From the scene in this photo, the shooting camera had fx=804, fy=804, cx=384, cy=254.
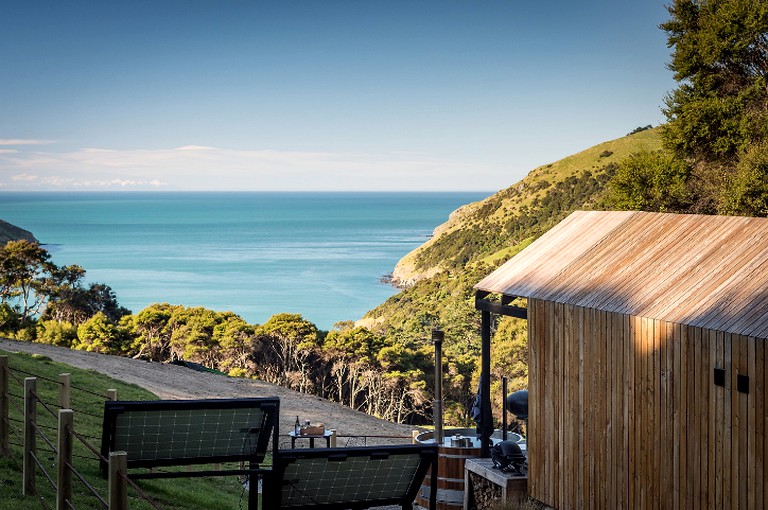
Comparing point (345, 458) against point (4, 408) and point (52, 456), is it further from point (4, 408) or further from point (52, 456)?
point (52, 456)

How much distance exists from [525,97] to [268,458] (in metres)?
91.8

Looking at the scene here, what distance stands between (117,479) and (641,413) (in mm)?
5058

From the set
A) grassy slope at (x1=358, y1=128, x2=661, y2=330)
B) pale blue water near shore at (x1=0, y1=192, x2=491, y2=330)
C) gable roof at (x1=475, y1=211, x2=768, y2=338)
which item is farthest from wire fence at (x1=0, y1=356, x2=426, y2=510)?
pale blue water near shore at (x1=0, y1=192, x2=491, y2=330)

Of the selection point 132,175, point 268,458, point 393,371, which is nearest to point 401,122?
point 132,175

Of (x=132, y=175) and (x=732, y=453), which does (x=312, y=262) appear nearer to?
(x=132, y=175)

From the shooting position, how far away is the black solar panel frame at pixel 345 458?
21.2 feet

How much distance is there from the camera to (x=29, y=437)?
7.19m

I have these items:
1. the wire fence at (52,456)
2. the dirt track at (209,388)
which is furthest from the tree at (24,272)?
the wire fence at (52,456)

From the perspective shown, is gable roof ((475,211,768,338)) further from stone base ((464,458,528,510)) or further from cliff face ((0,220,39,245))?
cliff face ((0,220,39,245))

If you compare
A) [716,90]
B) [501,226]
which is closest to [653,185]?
[716,90]

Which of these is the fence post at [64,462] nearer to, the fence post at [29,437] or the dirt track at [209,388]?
the fence post at [29,437]

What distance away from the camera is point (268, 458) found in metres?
14.5

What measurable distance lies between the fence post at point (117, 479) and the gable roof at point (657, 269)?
484cm

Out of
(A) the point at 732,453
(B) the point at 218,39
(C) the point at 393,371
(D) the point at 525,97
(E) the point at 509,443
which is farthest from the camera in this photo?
(D) the point at 525,97
